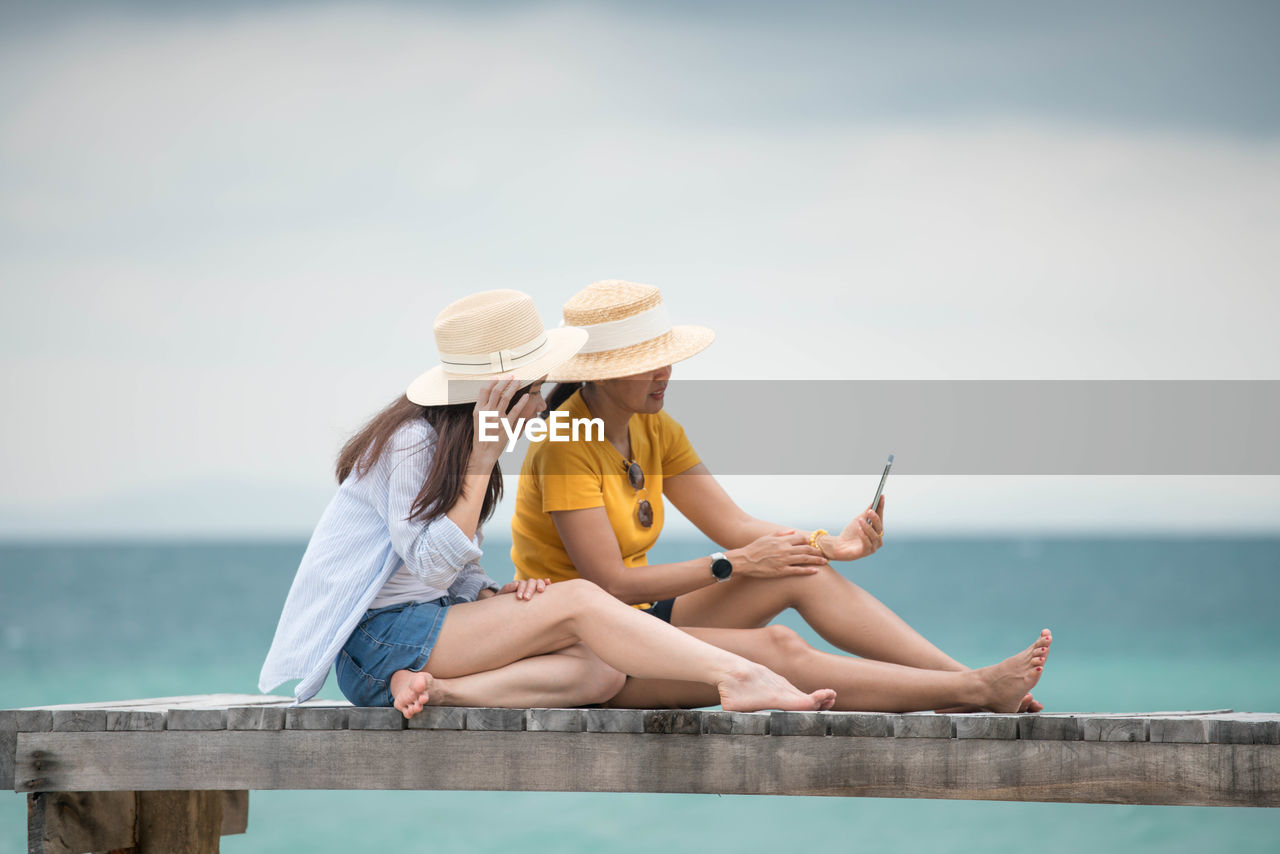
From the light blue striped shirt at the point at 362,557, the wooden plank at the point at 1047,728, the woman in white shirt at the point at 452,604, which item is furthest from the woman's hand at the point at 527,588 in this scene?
the wooden plank at the point at 1047,728

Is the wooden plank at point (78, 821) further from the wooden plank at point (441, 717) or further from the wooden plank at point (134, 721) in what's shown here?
the wooden plank at point (441, 717)

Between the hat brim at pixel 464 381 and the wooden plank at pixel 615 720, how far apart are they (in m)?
0.79

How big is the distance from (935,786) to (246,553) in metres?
40.6

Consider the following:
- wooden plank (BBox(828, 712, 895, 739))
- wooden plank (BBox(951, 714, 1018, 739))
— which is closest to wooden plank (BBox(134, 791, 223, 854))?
wooden plank (BBox(828, 712, 895, 739))

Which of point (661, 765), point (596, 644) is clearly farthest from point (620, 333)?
point (661, 765)

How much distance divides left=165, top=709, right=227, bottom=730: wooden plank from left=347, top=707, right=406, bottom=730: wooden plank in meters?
0.34

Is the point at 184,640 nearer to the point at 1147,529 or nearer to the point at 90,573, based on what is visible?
the point at 90,573

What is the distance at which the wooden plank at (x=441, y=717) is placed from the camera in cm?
308

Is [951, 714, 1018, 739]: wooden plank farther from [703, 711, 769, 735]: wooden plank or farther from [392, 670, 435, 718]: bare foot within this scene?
[392, 670, 435, 718]: bare foot

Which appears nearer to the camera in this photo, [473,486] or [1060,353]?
[473,486]

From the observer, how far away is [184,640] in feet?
83.4

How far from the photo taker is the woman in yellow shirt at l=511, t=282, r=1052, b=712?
322 centimetres

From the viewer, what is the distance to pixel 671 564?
3.38m

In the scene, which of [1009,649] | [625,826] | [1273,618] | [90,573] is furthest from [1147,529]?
[625,826]
